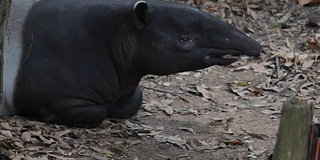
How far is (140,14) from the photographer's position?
6062 mm

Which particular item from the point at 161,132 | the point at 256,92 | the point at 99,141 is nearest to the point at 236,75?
the point at 256,92

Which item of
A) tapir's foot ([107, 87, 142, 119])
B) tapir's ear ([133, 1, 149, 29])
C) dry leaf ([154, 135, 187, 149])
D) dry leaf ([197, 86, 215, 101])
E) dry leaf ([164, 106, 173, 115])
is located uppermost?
tapir's ear ([133, 1, 149, 29])

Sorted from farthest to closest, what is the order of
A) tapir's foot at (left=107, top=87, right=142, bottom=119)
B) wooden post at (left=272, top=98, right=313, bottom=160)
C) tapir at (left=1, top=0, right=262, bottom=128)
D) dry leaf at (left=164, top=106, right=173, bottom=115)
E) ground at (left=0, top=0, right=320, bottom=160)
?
dry leaf at (left=164, top=106, right=173, bottom=115), tapir's foot at (left=107, top=87, right=142, bottom=119), tapir at (left=1, top=0, right=262, bottom=128), ground at (left=0, top=0, right=320, bottom=160), wooden post at (left=272, top=98, right=313, bottom=160)

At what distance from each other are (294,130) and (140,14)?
8.14 ft

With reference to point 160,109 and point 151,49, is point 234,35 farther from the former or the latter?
point 160,109

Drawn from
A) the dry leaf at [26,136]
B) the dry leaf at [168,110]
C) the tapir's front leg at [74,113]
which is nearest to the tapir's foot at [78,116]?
the tapir's front leg at [74,113]

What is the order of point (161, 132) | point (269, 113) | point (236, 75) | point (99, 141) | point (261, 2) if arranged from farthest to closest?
point (261, 2) → point (236, 75) → point (269, 113) → point (161, 132) → point (99, 141)

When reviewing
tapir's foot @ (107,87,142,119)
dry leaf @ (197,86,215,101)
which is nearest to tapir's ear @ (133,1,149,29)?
tapir's foot @ (107,87,142,119)

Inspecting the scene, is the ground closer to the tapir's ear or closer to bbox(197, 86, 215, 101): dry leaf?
bbox(197, 86, 215, 101): dry leaf

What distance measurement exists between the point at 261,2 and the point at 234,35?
3.89m

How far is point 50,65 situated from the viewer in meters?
6.12

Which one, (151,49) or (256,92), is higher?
(151,49)

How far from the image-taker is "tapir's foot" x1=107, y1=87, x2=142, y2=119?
6707 mm

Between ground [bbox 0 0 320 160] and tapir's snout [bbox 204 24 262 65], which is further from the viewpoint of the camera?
tapir's snout [bbox 204 24 262 65]
